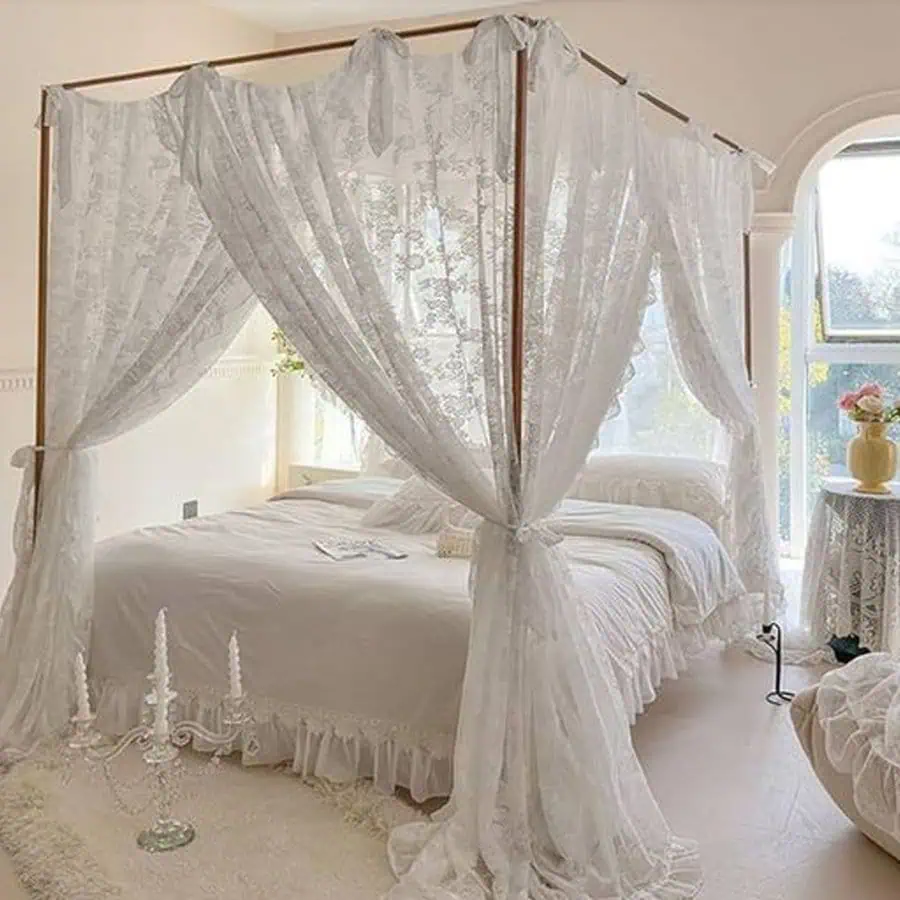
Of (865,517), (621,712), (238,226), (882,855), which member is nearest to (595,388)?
(621,712)

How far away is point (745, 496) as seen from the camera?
4.24 m

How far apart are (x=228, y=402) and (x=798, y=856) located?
152 inches

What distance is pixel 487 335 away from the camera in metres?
2.56

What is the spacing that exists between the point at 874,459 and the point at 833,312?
1421mm

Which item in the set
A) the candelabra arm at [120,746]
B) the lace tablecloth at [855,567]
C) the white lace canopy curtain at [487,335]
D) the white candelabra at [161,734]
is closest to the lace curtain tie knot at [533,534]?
the white lace canopy curtain at [487,335]

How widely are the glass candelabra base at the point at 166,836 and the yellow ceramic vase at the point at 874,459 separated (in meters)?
2.88

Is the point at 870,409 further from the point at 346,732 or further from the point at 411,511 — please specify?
the point at 346,732

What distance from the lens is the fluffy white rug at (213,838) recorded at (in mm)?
2510

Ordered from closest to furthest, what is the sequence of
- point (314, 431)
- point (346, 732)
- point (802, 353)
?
point (346, 732)
point (802, 353)
point (314, 431)

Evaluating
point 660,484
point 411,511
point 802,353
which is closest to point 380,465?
point 411,511

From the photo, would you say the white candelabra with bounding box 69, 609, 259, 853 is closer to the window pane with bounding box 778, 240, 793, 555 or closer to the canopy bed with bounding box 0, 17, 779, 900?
the canopy bed with bounding box 0, 17, 779, 900

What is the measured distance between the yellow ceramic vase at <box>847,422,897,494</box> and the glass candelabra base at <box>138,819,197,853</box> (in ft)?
9.44

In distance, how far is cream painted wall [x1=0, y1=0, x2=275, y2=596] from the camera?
4.38m

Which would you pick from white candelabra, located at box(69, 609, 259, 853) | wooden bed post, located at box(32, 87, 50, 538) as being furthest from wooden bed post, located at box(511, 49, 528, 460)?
wooden bed post, located at box(32, 87, 50, 538)
